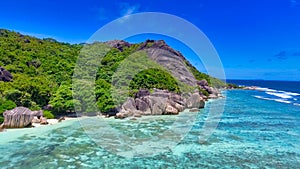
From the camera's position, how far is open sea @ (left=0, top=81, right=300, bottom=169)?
11.7m

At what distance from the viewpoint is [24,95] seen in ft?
68.6

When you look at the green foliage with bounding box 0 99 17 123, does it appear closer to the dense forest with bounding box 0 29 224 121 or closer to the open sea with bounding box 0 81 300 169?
the dense forest with bounding box 0 29 224 121

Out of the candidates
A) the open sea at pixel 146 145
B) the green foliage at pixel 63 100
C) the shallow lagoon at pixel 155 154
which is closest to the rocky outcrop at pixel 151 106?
the open sea at pixel 146 145

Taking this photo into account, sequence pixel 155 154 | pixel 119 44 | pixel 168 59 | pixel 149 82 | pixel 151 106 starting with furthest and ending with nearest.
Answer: pixel 119 44, pixel 168 59, pixel 149 82, pixel 151 106, pixel 155 154

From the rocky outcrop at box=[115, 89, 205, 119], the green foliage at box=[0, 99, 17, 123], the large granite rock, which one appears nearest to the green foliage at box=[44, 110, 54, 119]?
the green foliage at box=[0, 99, 17, 123]

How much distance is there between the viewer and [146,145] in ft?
48.1

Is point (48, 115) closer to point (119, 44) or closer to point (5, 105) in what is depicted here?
point (5, 105)

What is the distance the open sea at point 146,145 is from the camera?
1173cm

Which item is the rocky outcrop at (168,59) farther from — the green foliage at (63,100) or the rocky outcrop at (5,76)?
the rocky outcrop at (5,76)

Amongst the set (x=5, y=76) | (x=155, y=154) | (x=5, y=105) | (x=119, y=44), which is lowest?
(x=155, y=154)

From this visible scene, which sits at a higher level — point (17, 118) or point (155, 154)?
point (17, 118)

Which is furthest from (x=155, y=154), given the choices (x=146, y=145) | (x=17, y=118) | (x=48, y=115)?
(x=48, y=115)

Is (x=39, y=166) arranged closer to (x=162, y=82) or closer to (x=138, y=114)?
(x=138, y=114)

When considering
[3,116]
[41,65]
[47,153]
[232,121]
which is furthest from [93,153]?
[41,65]
